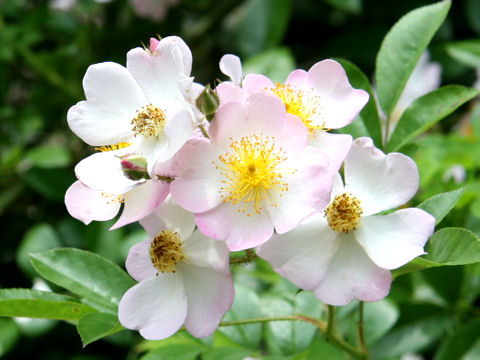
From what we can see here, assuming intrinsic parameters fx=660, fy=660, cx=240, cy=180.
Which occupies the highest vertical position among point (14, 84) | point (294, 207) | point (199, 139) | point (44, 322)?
point (199, 139)

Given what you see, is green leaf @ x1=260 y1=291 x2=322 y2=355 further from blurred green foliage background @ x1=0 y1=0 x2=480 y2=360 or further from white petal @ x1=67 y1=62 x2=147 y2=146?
white petal @ x1=67 y1=62 x2=147 y2=146

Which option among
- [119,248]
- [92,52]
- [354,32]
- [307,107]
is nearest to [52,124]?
[92,52]

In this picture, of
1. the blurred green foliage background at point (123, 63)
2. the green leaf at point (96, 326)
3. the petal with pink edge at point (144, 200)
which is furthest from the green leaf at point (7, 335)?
the petal with pink edge at point (144, 200)

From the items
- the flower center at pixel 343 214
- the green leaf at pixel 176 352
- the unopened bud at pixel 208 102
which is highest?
the unopened bud at pixel 208 102

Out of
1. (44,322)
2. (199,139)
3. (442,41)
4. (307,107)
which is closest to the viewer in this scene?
(199,139)

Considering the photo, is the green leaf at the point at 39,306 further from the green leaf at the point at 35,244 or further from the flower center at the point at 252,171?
the green leaf at the point at 35,244

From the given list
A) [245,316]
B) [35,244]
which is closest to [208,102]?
[245,316]

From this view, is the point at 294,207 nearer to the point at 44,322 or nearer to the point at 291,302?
the point at 291,302
